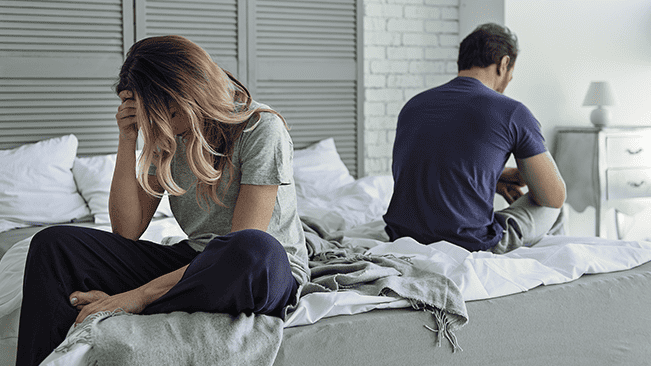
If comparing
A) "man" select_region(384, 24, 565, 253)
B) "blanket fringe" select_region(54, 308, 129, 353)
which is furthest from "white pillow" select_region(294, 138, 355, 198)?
"blanket fringe" select_region(54, 308, 129, 353)

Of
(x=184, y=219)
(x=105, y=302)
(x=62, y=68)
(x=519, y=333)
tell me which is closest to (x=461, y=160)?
(x=519, y=333)

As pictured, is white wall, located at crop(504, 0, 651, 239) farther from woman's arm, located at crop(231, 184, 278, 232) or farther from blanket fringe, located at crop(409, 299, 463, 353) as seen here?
woman's arm, located at crop(231, 184, 278, 232)

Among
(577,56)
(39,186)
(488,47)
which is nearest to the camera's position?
(488,47)

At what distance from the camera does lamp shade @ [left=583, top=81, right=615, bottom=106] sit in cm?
381

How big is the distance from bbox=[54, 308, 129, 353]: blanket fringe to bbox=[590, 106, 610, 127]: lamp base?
3.43 meters

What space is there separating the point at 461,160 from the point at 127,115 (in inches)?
39.1

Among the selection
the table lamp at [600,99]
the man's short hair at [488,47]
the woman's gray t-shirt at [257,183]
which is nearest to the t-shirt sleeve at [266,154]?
the woman's gray t-shirt at [257,183]

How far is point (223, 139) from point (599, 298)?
1084mm

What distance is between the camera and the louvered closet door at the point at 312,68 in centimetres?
338

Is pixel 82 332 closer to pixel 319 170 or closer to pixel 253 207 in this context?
pixel 253 207

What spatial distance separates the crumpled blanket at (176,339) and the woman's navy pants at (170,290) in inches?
1.5

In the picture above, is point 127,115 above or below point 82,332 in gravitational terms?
above

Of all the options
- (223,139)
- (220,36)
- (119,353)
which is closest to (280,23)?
(220,36)

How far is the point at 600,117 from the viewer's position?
3828 millimetres
